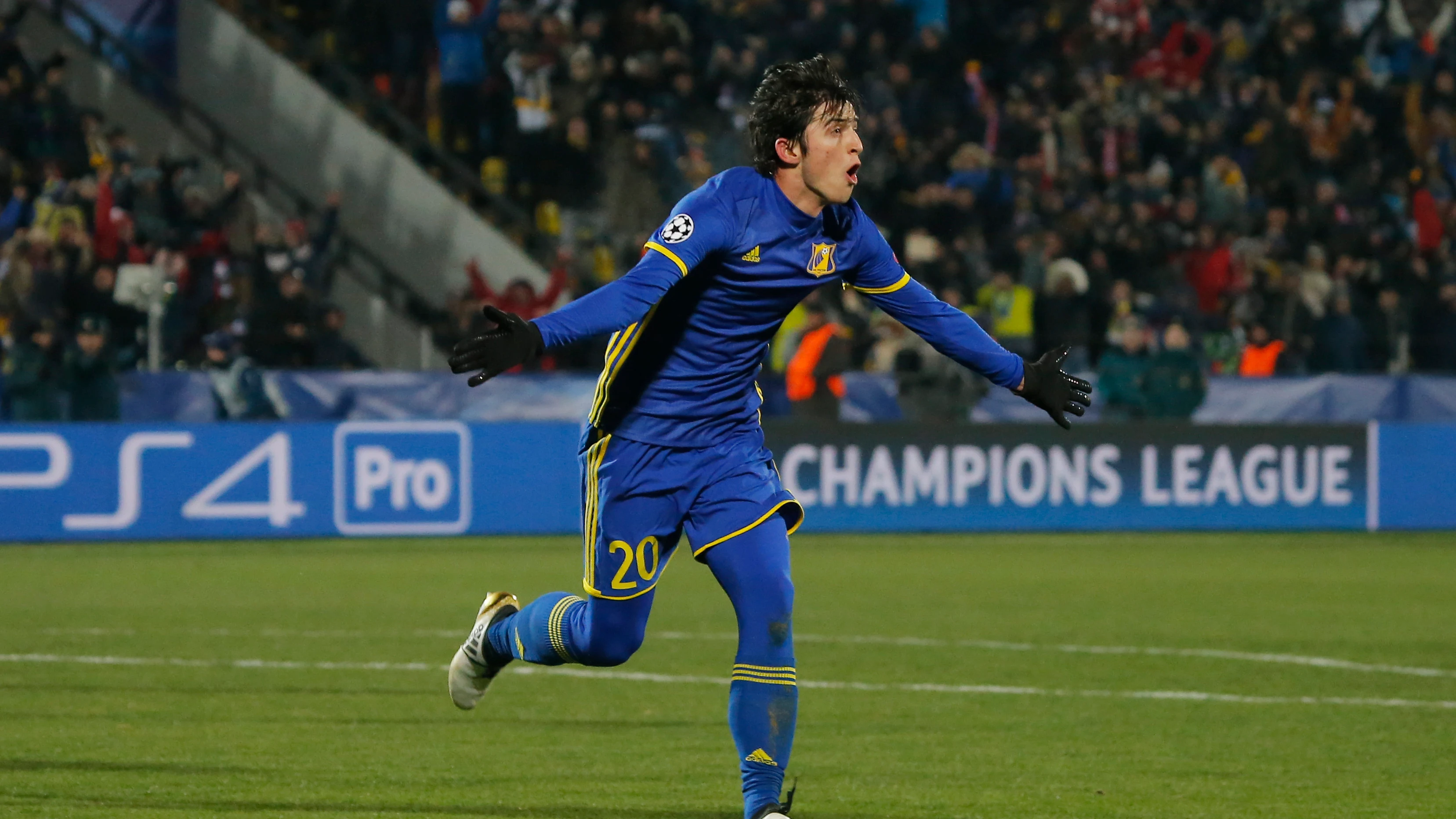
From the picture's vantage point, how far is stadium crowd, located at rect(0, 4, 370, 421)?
59.0ft

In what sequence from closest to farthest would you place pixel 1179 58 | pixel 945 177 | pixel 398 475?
1. pixel 398 475
2. pixel 945 177
3. pixel 1179 58

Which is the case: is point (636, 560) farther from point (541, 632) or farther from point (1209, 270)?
point (1209, 270)

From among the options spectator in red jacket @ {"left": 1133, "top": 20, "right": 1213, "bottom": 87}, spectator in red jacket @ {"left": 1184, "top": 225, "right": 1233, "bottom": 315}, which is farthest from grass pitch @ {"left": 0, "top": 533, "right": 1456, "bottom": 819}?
spectator in red jacket @ {"left": 1133, "top": 20, "right": 1213, "bottom": 87}

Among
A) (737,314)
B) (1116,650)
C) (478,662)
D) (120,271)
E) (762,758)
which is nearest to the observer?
(762,758)

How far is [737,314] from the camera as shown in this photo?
231 inches

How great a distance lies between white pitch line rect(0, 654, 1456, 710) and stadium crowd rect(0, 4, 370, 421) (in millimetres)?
8193

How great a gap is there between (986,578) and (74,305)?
30.4ft

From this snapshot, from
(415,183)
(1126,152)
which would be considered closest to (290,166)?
(415,183)

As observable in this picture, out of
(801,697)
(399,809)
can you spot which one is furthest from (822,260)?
(801,697)

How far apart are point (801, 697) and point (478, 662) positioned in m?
2.32

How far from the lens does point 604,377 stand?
5980 mm

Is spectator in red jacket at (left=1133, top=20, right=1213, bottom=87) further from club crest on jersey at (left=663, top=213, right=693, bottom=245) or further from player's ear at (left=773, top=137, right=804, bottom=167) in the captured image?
club crest on jersey at (left=663, top=213, right=693, bottom=245)

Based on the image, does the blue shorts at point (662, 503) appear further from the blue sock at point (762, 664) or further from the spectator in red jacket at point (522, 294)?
the spectator in red jacket at point (522, 294)

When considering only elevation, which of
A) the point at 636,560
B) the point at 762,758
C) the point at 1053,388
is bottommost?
the point at 762,758
